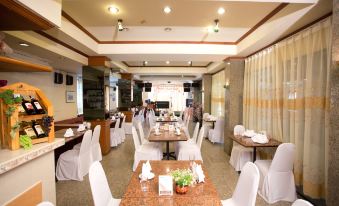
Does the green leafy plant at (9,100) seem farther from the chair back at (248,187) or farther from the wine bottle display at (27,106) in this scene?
the chair back at (248,187)

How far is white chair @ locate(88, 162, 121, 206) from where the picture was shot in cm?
163

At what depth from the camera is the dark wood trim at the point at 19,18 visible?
5.45 ft

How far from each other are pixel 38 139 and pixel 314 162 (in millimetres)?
3621

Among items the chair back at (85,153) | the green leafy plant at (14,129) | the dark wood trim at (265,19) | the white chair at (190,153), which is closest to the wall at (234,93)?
the dark wood trim at (265,19)

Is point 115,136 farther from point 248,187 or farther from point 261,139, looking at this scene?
point 248,187

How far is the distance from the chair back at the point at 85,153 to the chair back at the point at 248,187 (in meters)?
2.82

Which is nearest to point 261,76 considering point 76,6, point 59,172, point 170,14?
point 170,14

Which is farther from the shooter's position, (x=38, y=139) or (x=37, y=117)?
(x=37, y=117)

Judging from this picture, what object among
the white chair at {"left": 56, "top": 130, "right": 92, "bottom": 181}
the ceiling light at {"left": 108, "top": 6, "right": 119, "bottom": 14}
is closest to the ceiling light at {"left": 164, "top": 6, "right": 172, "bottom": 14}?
the ceiling light at {"left": 108, "top": 6, "right": 119, "bottom": 14}

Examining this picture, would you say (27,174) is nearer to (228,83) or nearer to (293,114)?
(293,114)

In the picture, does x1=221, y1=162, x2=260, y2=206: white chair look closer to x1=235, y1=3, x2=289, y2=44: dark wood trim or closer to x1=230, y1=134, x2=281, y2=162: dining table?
x1=230, y1=134, x2=281, y2=162: dining table

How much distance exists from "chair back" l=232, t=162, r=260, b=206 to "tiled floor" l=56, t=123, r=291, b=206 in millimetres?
1228

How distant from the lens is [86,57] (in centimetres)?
501

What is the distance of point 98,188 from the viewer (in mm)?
1713
